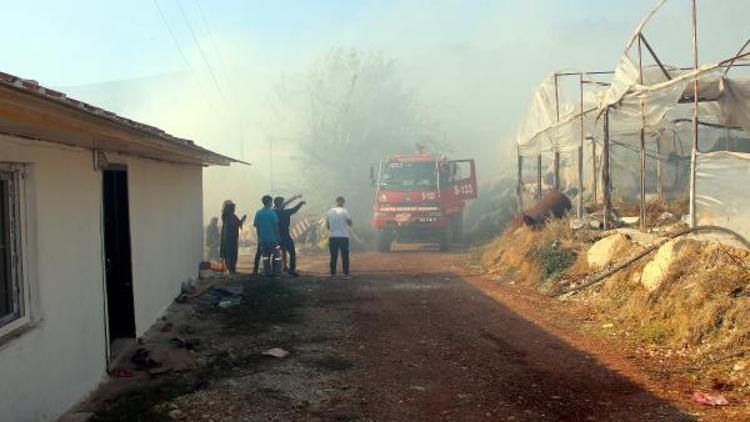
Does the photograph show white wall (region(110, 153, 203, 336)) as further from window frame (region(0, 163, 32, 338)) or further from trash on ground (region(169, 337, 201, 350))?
window frame (region(0, 163, 32, 338))

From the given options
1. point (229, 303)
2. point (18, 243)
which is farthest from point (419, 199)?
point (18, 243)

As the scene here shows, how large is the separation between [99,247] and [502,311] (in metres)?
5.71

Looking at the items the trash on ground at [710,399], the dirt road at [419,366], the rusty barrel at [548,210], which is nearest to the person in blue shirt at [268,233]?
the dirt road at [419,366]

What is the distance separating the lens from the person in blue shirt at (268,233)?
12.4 metres

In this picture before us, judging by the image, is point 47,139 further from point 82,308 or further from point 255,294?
point 255,294

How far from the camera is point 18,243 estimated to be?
174 inches

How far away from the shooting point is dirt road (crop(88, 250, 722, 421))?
5.12m

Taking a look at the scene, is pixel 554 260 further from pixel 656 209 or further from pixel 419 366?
pixel 419 366

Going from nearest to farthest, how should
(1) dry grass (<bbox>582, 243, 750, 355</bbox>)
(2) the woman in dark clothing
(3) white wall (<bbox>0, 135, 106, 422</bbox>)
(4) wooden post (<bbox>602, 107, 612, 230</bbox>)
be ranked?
(3) white wall (<bbox>0, 135, 106, 422</bbox>) → (1) dry grass (<bbox>582, 243, 750, 355</bbox>) → (4) wooden post (<bbox>602, 107, 612, 230</bbox>) → (2) the woman in dark clothing

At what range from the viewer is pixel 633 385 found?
5.61 metres

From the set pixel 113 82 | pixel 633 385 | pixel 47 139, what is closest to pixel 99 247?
pixel 47 139

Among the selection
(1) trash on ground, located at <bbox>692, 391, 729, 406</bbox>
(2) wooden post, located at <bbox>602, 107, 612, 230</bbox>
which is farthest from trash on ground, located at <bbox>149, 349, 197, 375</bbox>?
(2) wooden post, located at <bbox>602, 107, 612, 230</bbox>

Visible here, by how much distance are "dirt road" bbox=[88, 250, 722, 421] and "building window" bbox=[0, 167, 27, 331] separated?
115cm

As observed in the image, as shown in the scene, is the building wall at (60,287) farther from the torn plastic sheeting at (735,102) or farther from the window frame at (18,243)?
the torn plastic sheeting at (735,102)
